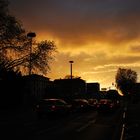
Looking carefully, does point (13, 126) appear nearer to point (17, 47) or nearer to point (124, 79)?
point (17, 47)

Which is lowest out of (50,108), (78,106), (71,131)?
(71,131)

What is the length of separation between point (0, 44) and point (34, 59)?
5.30 m

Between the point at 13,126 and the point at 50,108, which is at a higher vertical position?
the point at 50,108

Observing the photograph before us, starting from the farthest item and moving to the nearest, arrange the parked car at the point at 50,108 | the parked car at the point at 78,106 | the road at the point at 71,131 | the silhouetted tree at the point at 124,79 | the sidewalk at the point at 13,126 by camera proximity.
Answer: the silhouetted tree at the point at 124,79 < the parked car at the point at 78,106 < the parked car at the point at 50,108 < the sidewalk at the point at 13,126 < the road at the point at 71,131

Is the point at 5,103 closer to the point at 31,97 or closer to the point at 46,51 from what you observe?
the point at 46,51

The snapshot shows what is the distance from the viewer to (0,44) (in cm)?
5272

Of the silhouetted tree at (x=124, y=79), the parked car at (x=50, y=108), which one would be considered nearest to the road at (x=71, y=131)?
the parked car at (x=50, y=108)

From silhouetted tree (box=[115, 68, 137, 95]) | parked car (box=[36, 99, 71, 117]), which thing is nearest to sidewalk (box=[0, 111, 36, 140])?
parked car (box=[36, 99, 71, 117])

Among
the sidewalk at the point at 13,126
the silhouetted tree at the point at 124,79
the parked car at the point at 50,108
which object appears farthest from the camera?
the silhouetted tree at the point at 124,79

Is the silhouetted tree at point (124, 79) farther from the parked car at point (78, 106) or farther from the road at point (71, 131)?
the road at point (71, 131)

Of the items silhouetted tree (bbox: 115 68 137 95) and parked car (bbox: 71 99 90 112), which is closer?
parked car (bbox: 71 99 90 112)

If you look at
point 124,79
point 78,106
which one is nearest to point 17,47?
point 78,106

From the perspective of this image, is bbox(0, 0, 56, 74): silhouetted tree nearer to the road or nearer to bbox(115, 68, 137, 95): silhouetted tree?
the road

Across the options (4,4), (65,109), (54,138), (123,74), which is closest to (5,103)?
(4,4)
